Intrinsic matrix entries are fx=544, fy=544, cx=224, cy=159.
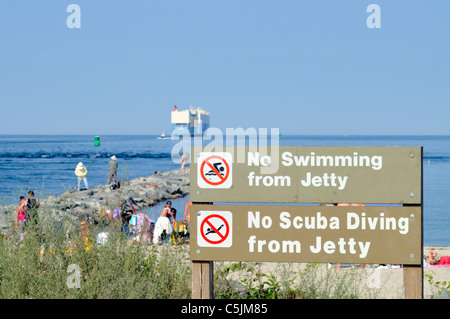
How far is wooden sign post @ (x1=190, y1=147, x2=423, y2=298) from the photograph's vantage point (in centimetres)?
470

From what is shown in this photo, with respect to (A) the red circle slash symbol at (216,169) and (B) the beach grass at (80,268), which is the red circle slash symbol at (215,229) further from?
(B) the beach grass at (80,268)

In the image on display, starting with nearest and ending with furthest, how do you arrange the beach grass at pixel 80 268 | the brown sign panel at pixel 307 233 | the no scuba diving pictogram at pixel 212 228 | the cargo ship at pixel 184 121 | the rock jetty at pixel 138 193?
the brown sign panel at pixel 307 233, the no scuba diving pictogram at pixel 212 228, the beach grass at pixel 80 268, the rock jetty at pixel 138 193, the cargo ship at pixel 184 121

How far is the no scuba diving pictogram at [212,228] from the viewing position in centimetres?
490

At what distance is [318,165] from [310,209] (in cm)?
40

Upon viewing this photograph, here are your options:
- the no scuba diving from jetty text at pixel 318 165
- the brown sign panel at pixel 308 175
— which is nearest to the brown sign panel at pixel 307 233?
the brown sign panel at pixel 308 175

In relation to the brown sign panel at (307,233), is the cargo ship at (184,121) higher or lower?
higher

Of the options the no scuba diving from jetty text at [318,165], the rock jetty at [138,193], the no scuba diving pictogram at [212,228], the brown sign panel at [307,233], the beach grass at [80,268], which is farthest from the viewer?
the rock jetty at [138,193]

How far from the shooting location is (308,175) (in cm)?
484

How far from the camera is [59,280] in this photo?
5.30 m

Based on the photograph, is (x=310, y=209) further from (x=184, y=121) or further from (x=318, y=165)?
(x=184, y=121)

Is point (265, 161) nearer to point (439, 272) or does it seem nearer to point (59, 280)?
point (59, 280)
